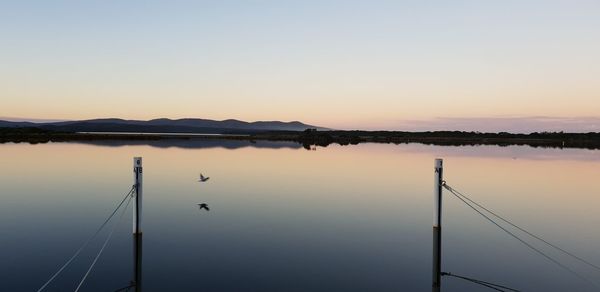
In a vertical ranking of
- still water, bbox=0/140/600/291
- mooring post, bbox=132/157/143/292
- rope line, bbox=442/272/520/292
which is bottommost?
rope line, bbox=442/272/520/292

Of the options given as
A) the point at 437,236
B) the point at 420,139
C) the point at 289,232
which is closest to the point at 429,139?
the point at 420,139

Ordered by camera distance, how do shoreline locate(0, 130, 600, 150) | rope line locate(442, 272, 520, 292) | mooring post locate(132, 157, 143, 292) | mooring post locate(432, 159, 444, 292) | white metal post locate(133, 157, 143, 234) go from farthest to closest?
shoreline locate(0, 130, 600, 150) → white metal post locate(133, 157, 143, 234) → mooring post locate(432, 159, 444, 292) → mooring post locate(132, 157, 143, 292) → rope line locate(442, 272, 520, 292)

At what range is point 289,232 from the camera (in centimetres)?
2033

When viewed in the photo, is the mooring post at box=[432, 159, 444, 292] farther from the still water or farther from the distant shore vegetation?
the distant shore vegetation

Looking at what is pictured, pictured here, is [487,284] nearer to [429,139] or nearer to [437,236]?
[437,236]

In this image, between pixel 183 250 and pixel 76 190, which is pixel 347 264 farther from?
pixel 76 190

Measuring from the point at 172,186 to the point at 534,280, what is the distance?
2672 cm

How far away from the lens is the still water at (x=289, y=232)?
14.2 meters

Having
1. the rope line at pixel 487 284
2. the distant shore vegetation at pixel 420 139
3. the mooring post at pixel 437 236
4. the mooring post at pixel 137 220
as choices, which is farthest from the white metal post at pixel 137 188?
the distant shore vegetation at pixel 420 139

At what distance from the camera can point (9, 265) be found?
1433 cm

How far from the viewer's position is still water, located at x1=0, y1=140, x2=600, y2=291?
46.5 ft

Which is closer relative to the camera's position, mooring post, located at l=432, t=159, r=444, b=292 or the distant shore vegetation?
mooring post, located at l=432, t=159, r=444, b=292

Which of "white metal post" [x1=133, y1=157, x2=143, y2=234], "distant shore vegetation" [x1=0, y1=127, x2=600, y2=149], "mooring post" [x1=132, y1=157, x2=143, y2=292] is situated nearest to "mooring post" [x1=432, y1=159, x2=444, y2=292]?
"mooring post" [x1=132, y1=157, x2=143, y2=292]

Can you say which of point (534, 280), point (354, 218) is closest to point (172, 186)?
point (354, 218)
